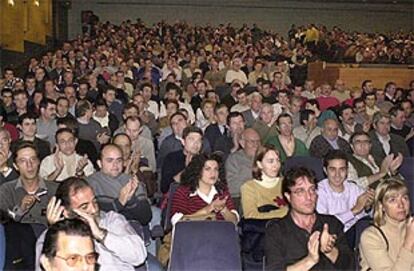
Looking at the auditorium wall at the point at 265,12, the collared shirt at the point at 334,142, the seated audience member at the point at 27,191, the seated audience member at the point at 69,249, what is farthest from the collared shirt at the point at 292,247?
the auditorium wall at the point at 265,12

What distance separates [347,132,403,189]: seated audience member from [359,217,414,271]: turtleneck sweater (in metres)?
1.69

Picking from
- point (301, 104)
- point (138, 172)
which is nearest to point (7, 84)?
point (301, 104)

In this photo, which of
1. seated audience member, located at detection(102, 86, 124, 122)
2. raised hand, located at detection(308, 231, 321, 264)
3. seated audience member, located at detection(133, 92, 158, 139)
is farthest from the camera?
seated audience member, located at detection(102, 86, 124, 122)

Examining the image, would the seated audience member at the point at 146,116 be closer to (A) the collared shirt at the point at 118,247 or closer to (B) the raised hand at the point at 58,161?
(B) the raised hand at the point at 58,161

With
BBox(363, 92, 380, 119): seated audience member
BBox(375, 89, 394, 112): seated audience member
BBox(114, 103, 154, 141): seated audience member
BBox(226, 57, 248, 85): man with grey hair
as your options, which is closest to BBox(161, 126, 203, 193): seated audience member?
BBox(114, 103, 154, 141): seated audience member

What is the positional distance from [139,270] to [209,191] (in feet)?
3.04

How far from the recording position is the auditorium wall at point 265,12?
23.6 meters

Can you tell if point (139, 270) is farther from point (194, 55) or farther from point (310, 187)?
point (194, 55)

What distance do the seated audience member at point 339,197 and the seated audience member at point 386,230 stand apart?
3.23 ft

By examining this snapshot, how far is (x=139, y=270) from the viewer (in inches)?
152

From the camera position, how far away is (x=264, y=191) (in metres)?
4.70

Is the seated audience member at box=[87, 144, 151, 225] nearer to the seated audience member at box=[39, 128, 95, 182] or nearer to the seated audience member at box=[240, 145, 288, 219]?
the seated audience member at box=[240, 145, 288, 219]

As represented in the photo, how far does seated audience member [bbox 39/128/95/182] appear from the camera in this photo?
547cm

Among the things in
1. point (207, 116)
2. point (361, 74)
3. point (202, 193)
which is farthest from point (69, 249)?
point (361, 74)
